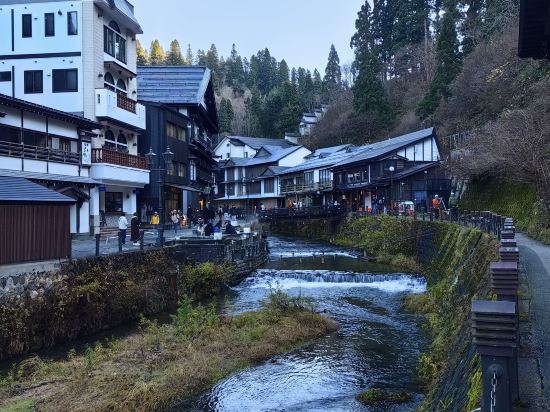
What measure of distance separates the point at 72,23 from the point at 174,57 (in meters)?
87.0

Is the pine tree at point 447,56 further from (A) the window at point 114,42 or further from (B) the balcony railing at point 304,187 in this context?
(A) the window at point 114,42

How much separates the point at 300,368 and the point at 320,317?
388 centimetres

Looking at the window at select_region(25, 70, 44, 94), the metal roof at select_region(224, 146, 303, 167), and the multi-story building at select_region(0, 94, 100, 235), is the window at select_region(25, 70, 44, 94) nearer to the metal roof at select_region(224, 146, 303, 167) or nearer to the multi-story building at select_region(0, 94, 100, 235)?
the multi-story building at select_region(0, 94, 100, 235)

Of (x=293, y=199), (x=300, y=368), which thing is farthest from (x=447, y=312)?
(x=293, y=199)

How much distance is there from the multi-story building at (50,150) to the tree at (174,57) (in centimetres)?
8746

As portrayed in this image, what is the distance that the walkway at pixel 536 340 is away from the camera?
5.09 m

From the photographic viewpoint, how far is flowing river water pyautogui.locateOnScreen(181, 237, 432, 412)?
32.4 ft

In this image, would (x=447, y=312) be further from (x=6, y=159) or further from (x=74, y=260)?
(x=6, y=159)

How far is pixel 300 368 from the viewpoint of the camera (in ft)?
38.8

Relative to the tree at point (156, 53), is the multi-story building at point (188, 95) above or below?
below

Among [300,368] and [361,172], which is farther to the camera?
[361,172]

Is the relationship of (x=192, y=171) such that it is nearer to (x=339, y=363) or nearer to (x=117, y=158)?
(x=117, y=158)

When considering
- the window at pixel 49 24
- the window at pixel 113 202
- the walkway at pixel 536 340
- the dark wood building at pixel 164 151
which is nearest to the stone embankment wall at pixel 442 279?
the walkway at pixel 536 340

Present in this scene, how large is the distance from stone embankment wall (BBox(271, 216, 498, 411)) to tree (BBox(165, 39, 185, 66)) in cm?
7581
